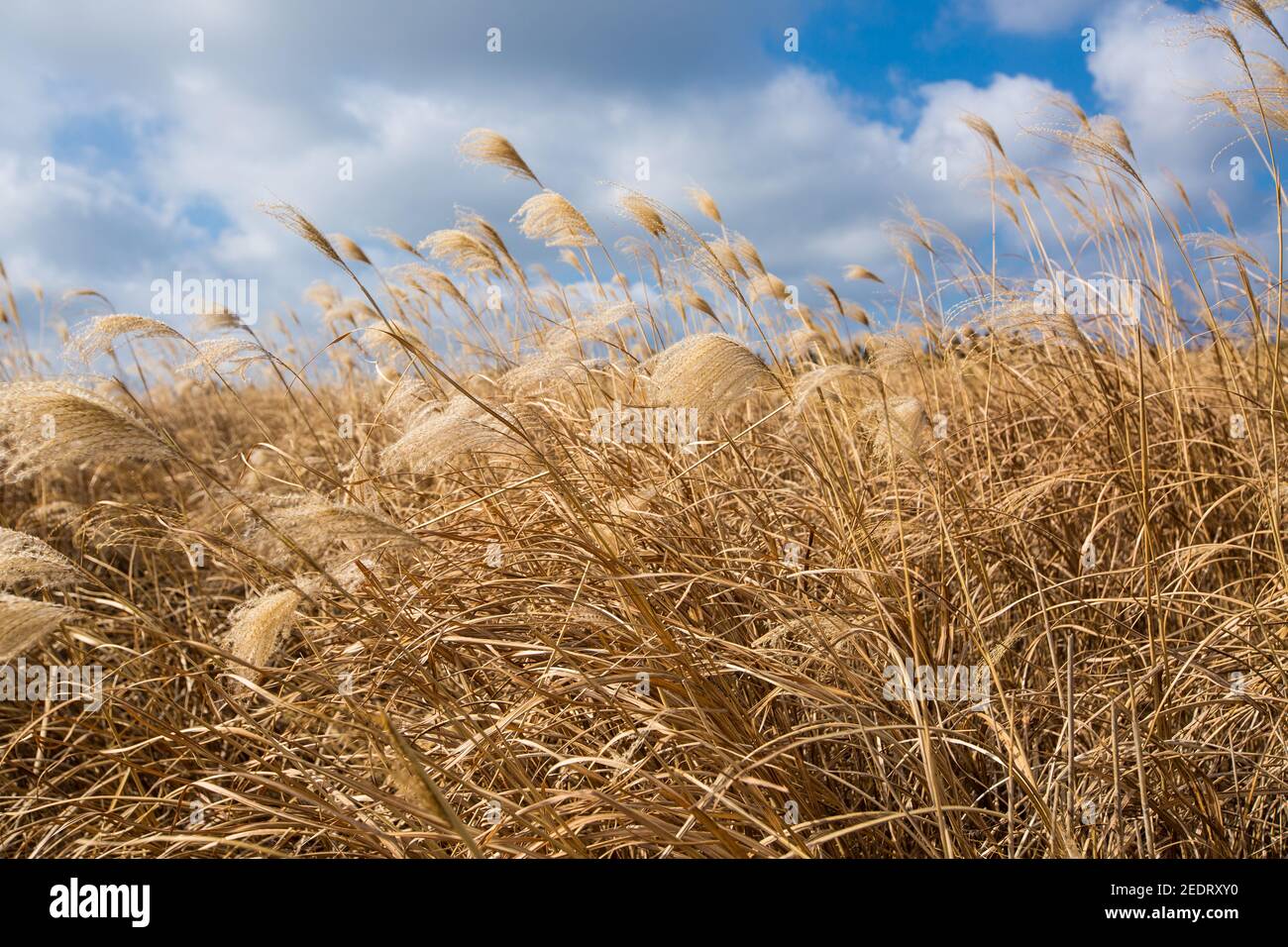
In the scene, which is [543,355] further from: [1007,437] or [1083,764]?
[1007,437]

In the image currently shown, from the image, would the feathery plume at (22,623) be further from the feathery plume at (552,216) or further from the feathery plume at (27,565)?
the feathery plume at (552,216)

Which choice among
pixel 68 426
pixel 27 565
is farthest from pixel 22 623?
pixel 68 426

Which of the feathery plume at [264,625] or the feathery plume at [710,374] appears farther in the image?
the feathery plume at [710,374]

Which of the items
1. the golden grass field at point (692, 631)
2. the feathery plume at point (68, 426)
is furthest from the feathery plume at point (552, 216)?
the feathery plume at point (68, 426)

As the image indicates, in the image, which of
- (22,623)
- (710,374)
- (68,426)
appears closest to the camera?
(22,623)

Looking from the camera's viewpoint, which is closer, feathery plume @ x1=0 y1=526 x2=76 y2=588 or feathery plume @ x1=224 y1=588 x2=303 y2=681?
feathery plume @ x1=224 y1=588 x2=303 y2=681

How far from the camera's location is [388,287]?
192 inches

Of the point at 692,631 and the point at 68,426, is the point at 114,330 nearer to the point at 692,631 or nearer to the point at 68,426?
the point at 68,426

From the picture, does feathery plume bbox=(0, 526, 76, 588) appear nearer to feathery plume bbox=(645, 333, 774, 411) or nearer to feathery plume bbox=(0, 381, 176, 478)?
feathery plume bbox=(0, 381, 176, 478)

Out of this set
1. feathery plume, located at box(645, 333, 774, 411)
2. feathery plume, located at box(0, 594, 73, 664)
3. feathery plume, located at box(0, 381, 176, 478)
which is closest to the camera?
feathery plume, located at box(0, 594, 73, 664)

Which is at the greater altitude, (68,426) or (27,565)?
(68,426)

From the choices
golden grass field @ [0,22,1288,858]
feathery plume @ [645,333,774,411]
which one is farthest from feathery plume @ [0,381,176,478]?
feathery plume @ [645,333,774,411]
